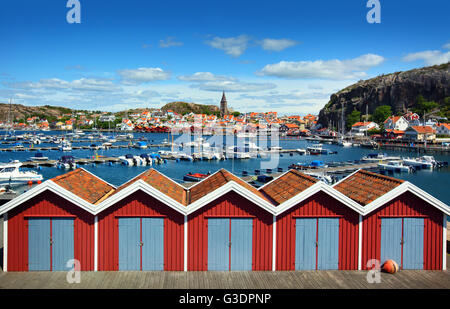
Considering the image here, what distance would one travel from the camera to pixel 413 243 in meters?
11.7

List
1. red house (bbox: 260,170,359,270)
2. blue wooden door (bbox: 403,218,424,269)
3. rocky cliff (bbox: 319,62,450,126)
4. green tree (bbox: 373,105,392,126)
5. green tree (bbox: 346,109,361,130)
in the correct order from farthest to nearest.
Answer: green tree (bbox: 346,109,361,130)
green tree (bbox: 373,105,392,126)
rocky cliff (bbox: 319,62,450,126)
blue wooden door (bbox: 403,218,424,269)
red house (bbox: 260,170,359,270)

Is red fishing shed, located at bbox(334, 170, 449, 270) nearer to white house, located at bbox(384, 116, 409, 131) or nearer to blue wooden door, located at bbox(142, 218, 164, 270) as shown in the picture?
blue wooden door, located at bbox(142, 218, 164, 270)

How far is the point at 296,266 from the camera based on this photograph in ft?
38.0

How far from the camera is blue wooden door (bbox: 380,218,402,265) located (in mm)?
11641

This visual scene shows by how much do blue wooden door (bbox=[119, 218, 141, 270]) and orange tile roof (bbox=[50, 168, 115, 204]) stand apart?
5.02 ft

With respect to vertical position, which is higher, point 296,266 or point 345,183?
point 345,183

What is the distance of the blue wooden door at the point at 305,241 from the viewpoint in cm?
1156

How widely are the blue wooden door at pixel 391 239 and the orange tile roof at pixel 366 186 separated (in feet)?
2.99

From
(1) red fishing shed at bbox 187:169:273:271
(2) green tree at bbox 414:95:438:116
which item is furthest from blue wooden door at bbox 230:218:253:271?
(2) green tree at bbox 414:95:438:116

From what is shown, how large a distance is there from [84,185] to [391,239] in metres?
11.0

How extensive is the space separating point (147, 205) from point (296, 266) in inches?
208

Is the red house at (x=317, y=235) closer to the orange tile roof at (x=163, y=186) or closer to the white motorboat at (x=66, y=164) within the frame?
the orange tile roof at (x=163, y=186)
